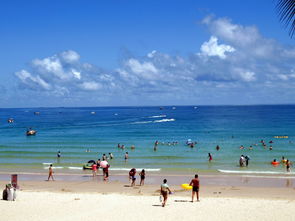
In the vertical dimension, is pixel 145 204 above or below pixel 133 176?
below

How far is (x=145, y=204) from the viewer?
57.0 feet

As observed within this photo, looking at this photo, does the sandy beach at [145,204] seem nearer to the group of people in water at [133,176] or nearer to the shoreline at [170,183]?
the shoreline at [170,183]

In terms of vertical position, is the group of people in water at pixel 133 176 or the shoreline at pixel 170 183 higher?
the group of people in water at pixel 133 176

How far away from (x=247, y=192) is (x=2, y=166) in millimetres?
23646

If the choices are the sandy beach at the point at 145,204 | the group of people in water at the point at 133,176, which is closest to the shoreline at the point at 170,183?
the sandy beach at the point at 145,204

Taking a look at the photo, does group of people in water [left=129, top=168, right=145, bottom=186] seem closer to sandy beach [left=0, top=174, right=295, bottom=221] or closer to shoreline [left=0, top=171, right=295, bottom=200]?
shoreline [left=0, top=171, right=295, bottom=200]

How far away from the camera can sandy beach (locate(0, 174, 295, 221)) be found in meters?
15.1

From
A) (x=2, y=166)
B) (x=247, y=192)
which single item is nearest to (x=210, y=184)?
(x=247, y=192)

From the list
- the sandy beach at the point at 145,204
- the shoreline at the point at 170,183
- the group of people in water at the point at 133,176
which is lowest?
the sandy beach at the point at 145,204

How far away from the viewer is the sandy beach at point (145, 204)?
15078 mm

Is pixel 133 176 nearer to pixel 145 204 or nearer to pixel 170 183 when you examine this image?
pixel 170 183

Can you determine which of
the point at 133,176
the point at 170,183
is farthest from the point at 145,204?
the point at 170,183

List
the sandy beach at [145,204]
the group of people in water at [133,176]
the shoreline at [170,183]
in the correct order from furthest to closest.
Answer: the group of people in water at [133,176] < the shoreline at [170,183] < the sandy beach at [145,204]

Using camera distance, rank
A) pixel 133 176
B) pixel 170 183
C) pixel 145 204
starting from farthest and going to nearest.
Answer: pixel 170 183
pixel 133 176
pixel 145 204
